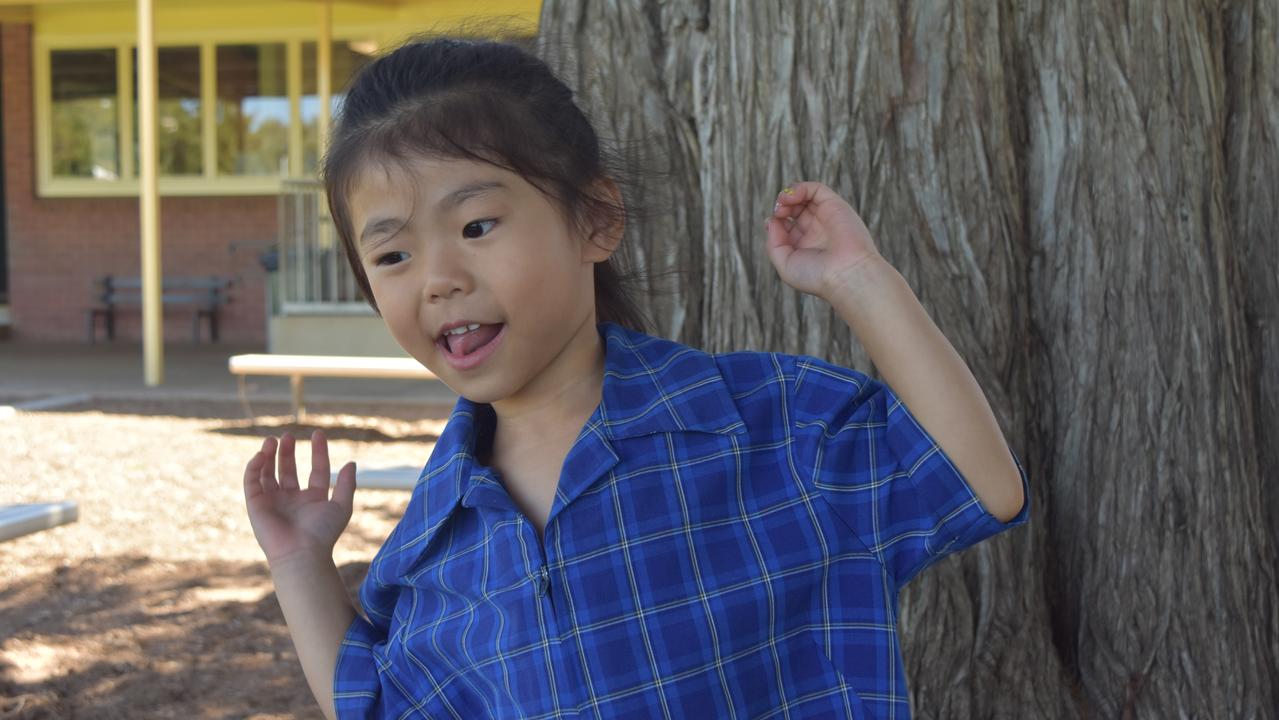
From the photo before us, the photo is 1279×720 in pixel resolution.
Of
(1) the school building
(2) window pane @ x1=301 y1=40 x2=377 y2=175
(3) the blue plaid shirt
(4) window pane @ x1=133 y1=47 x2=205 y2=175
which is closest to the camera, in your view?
(3) the blue plaid shirt

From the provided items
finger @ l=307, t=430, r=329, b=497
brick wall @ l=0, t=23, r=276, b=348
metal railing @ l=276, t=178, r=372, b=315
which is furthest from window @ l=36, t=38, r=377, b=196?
finger @ l=307, t=430, r=329, b=497

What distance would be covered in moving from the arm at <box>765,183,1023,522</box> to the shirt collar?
0.61ft

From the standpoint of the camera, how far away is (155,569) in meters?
5.20

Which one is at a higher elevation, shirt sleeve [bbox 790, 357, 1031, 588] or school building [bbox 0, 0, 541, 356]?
school building [bbox 0, 0, 541, 356]

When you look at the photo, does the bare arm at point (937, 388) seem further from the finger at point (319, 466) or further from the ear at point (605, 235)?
the finger at point (319, 466)

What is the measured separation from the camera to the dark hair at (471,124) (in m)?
1.68

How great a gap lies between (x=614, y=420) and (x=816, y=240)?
0.35 meters

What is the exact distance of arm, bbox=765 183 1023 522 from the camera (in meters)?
1.60

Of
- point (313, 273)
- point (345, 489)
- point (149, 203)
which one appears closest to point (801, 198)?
point (345, 489)

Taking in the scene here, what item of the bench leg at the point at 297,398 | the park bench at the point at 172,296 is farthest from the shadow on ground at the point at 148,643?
the park bench at the point at 172,296

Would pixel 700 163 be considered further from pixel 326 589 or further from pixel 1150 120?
pixel 326 589

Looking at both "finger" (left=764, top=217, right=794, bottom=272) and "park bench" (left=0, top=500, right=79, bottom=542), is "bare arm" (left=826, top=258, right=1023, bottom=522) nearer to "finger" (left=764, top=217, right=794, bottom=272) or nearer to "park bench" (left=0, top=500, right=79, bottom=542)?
"finger" (left=764, top=217, right=794, bottom=272)

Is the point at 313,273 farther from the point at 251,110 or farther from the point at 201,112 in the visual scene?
the point at 201,112

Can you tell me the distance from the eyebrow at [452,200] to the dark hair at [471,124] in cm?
4
